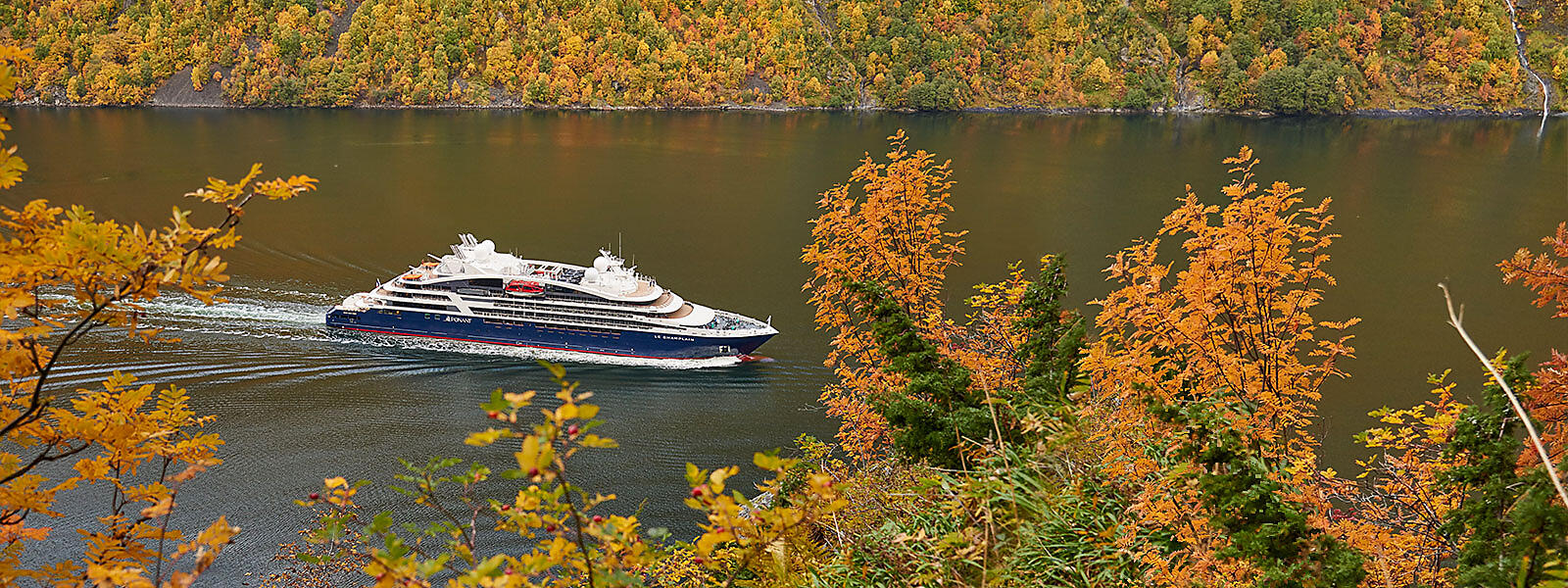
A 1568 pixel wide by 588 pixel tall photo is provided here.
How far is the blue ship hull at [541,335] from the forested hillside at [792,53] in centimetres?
5934

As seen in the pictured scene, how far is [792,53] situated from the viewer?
88.8 metres

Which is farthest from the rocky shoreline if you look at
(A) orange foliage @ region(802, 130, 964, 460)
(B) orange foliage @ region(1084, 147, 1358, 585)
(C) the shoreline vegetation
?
(B) orange foliage @ region(1084, 147, 1358, 585)

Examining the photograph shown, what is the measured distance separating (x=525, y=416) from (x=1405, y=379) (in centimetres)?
1958

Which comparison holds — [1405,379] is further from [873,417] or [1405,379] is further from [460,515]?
[460,515]

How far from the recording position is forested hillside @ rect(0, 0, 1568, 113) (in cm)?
8344

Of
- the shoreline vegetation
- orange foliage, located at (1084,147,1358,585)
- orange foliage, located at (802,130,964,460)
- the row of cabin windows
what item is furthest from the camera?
the shoreline vegetation

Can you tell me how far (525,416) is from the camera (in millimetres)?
21781

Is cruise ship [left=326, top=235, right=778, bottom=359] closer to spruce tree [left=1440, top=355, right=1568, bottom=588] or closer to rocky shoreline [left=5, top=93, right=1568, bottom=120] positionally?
spruce tree [left=1440, top=355, right=1568, bottom=588]

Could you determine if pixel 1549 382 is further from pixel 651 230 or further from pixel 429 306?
pixel 651 230

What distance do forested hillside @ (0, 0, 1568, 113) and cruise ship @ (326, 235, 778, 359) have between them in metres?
59.1

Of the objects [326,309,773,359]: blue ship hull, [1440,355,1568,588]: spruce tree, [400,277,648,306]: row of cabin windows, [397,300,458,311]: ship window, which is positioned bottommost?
[326,309,773,359]: blue ship hull

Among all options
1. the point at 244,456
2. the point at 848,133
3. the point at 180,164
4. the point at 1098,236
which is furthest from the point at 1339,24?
the point at 244,456

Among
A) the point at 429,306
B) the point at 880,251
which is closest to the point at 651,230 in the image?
the point at 429,306

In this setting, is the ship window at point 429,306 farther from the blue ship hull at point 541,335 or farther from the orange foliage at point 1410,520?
the orange foliage at point 1410,520
